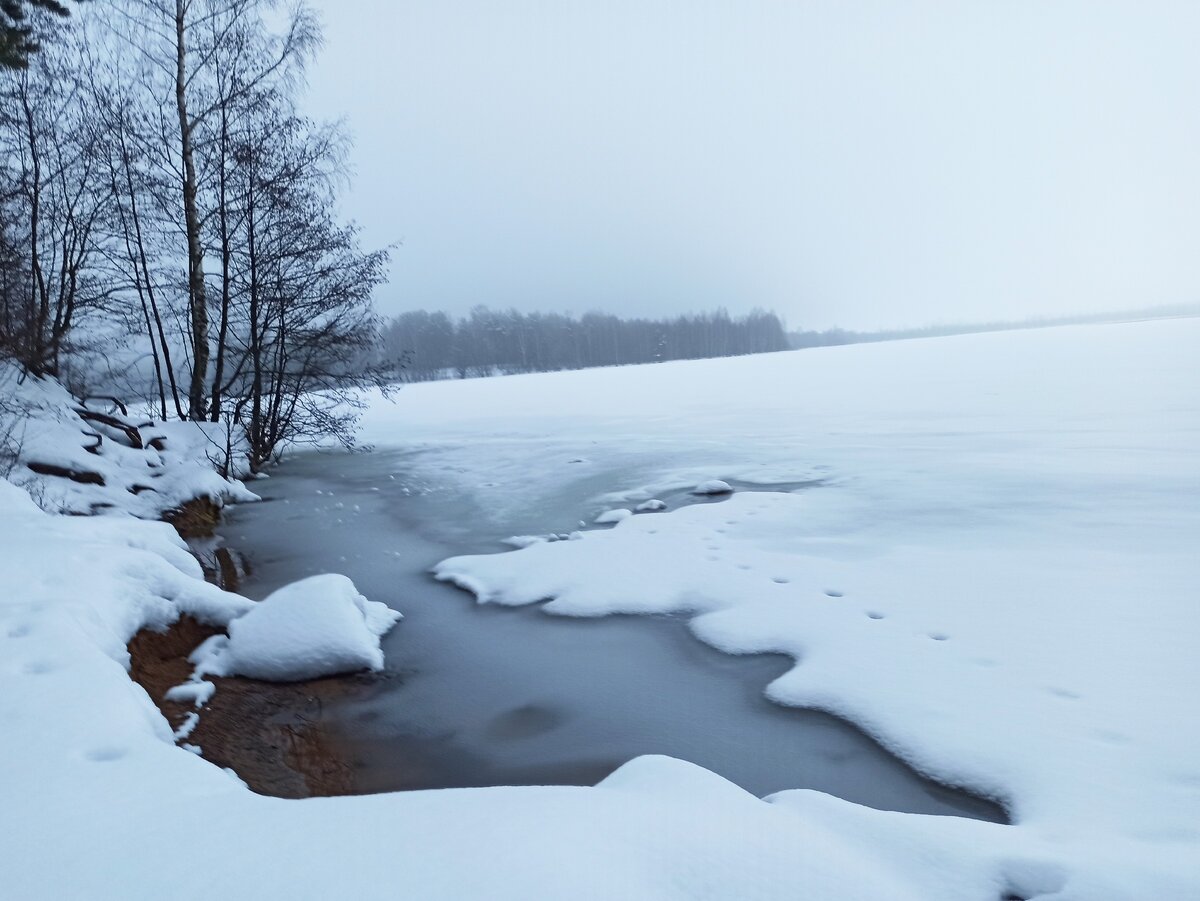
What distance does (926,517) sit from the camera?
6.71 metres

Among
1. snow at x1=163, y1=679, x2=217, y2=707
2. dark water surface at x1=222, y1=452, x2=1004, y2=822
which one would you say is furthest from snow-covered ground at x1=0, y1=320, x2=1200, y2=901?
snow at x1=163, y1=679, x2=217, y2=707

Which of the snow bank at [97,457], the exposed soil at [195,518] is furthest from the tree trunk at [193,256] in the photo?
the exposed soil at [195,518]

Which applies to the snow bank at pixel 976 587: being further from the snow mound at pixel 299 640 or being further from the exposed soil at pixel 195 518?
the exposed soil at pixel 195 518

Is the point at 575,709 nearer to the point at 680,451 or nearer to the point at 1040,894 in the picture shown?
the point at 1040,894

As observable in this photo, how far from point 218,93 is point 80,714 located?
11551 mm

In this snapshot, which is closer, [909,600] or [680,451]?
[909,600]

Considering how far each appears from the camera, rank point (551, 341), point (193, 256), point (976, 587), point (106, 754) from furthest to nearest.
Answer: point (551, 341) → point (193, 256) → point (976, 587) → point (106, 754)

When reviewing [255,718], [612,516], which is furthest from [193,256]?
[255,718]

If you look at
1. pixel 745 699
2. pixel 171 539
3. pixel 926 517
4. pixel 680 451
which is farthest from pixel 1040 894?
pixel 680 451

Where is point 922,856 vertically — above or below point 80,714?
below

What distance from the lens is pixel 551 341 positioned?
7381 cm

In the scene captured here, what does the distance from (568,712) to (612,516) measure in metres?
4.23

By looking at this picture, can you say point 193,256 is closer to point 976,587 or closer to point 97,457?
point 97,457

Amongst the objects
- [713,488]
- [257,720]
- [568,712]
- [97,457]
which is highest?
[97,457]
